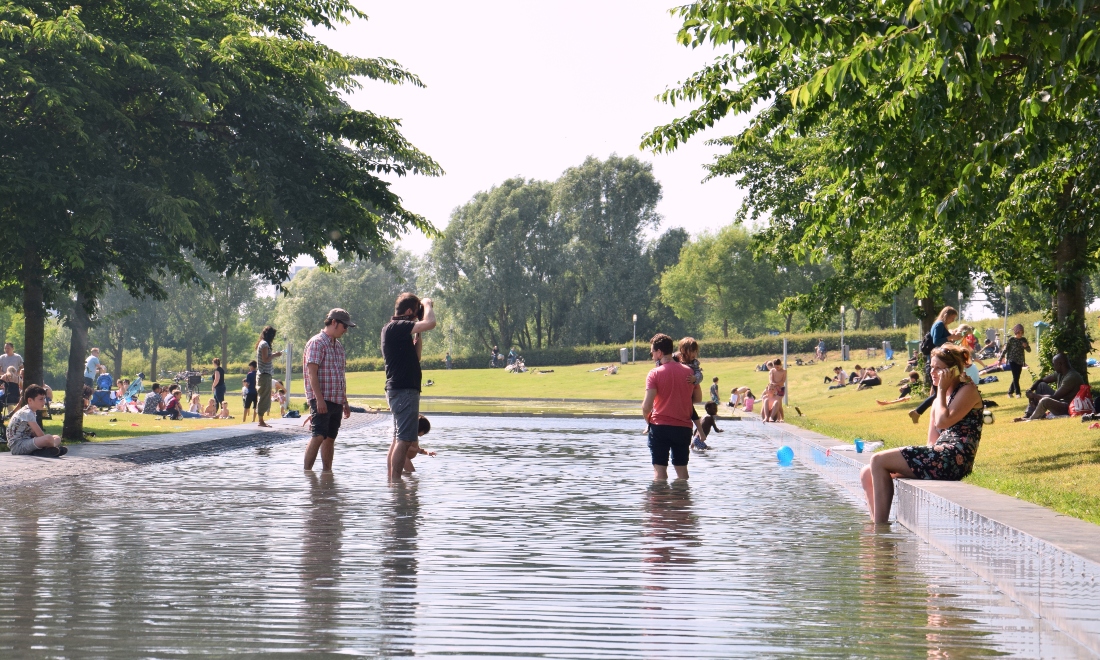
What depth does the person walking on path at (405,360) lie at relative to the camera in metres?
13.5

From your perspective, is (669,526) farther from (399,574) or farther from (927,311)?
(927,311)

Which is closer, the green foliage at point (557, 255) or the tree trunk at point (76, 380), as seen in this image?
the tree trunk at point (76, 380)

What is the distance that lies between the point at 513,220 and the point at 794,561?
267ft

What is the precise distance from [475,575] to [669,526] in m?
3.04

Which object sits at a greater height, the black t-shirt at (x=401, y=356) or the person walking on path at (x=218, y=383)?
the black t-shirt at (x=401, y=356)

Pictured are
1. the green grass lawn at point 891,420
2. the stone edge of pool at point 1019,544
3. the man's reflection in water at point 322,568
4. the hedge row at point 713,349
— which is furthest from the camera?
the hedge row at point 713,349

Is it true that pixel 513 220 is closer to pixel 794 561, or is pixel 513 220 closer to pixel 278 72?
pixel 278 72

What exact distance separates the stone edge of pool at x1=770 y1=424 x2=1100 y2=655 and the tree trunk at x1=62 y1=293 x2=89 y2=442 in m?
14.5

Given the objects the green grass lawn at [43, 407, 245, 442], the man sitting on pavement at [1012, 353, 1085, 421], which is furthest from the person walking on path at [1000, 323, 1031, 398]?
the green grass lawn at [43, 407, 245, 442]

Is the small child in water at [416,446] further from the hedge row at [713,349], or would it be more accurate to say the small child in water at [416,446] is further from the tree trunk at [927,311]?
the hedge row at [713,349]

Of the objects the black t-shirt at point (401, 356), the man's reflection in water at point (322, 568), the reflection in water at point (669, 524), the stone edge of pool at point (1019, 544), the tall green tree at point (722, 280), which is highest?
the tall green tree at point (722, 280)

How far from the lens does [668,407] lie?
14.2 metres

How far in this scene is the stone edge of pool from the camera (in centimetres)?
631

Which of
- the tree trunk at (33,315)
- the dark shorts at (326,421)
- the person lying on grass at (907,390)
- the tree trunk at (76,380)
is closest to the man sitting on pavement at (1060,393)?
the dark shorts at (326,421)
